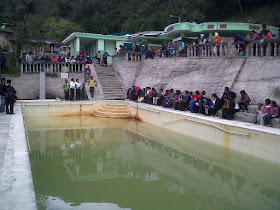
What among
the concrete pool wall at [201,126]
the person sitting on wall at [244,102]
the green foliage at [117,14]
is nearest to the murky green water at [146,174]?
the concrete pool wall at [201,126]

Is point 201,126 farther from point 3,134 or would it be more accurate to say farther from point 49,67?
point 49,67

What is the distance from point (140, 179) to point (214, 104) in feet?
15.3

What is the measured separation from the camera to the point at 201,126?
28.4 ft

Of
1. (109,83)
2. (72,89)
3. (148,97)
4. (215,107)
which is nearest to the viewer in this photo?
(215,107)

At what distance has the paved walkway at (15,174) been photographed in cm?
318

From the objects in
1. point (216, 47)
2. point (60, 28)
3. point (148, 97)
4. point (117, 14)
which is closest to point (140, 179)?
point (148, 97)

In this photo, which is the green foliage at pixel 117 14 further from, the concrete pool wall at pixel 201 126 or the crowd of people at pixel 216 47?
the crowd of people at pixel 216 47

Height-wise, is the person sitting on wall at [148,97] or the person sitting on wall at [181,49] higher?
the person sitting on wall at [181,49]

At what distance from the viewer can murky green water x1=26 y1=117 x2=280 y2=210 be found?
487cm

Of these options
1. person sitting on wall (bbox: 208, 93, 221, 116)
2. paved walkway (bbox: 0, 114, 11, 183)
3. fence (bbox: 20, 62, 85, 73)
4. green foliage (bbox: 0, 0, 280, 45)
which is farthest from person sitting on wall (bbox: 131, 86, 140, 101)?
green foliage (bbox: 0, 0, 280, 45)

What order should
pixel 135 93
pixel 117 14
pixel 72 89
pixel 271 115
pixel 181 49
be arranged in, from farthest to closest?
pixel 117 14
pixel 72 89
pixel 135 93
pixel 181 49
pixel 271 115

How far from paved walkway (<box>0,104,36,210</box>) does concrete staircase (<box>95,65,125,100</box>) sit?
9.29m

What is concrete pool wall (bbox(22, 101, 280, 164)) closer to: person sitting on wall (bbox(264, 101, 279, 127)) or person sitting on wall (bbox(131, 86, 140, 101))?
person sitting on wall (bbox(264, 101, 279, 127))

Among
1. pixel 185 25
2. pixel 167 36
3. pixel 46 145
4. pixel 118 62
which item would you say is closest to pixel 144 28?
pixel 167 36
